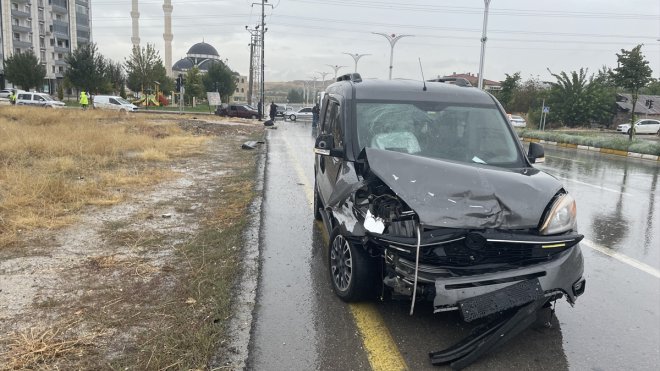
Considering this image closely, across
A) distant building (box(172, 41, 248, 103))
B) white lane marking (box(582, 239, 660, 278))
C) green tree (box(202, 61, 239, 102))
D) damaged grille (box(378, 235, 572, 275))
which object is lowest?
white lane marking (box(582, 239, 660, 278))

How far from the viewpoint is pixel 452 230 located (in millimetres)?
3365

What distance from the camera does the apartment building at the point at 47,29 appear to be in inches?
3110

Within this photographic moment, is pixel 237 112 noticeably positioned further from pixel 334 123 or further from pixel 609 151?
pixel 334 123

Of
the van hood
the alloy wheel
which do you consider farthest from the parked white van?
the van hood

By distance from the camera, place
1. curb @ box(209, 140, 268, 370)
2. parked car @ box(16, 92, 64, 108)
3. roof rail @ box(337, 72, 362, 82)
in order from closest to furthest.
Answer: curb @ box(209, 140, 268, 370) → roof rail @ box(337, 72, 362, 82) → parked car @ box(16, 92, 64, 108)

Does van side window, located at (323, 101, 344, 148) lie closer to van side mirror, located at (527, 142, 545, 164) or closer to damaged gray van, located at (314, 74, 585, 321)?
damaged gray van, located at (314, 74, 585, 321)

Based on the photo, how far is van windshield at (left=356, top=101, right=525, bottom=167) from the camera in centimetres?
470

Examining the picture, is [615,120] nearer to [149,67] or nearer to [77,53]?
[149,67]

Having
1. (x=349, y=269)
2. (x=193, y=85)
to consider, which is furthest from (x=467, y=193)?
(x=193, y=85)

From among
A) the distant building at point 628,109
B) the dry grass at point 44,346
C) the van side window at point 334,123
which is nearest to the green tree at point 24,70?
the distant building at point 628,109

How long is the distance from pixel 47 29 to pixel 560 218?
348 feet

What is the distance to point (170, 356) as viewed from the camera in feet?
10.5

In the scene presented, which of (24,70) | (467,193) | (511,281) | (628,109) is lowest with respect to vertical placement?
(511,281)

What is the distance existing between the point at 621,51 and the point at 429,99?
2811 cm
